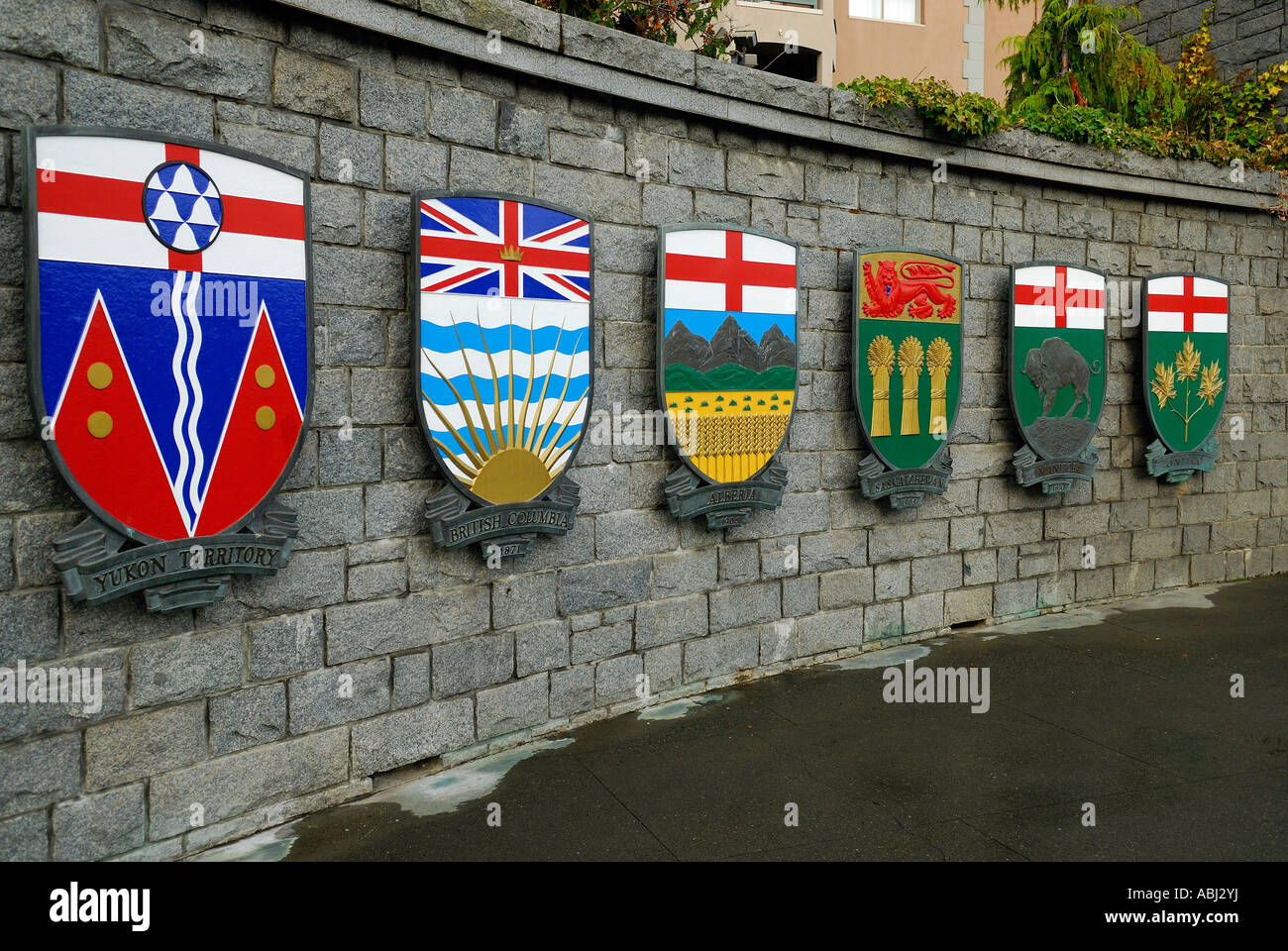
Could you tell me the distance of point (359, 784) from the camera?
4.39 m

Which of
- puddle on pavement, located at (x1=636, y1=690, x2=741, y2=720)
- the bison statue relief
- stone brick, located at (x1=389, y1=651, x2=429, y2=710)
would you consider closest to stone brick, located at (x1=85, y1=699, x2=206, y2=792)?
stone brick, located at (x1=389, y1=651, x2=429, y2=710)

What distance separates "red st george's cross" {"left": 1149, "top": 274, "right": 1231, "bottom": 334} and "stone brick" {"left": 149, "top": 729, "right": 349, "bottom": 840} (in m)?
7.05

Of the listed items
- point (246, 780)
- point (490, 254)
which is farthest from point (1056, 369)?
point (246, 780)

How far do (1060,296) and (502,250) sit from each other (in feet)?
15.3

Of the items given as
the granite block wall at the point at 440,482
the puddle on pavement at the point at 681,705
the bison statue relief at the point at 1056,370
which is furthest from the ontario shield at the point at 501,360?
the bison statue relief at the point at 1056,370

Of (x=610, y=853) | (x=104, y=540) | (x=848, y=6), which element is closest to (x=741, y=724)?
(x=610, y=853)

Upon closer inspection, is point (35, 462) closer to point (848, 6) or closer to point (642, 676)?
point (642, 676)

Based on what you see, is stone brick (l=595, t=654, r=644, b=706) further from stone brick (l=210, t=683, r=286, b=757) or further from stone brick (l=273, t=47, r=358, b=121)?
stone brick (l=273, t=47, r=358, b=121)

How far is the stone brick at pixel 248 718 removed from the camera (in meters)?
3.90

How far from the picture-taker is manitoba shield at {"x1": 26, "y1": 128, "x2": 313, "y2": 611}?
3338 mm

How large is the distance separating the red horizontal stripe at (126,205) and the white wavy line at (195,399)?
30cm

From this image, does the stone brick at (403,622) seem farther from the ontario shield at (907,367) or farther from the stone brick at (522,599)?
the ontario shield at (907,367)

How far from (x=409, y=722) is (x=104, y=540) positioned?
1672mm

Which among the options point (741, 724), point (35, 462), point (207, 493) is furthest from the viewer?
point (741, 724)
